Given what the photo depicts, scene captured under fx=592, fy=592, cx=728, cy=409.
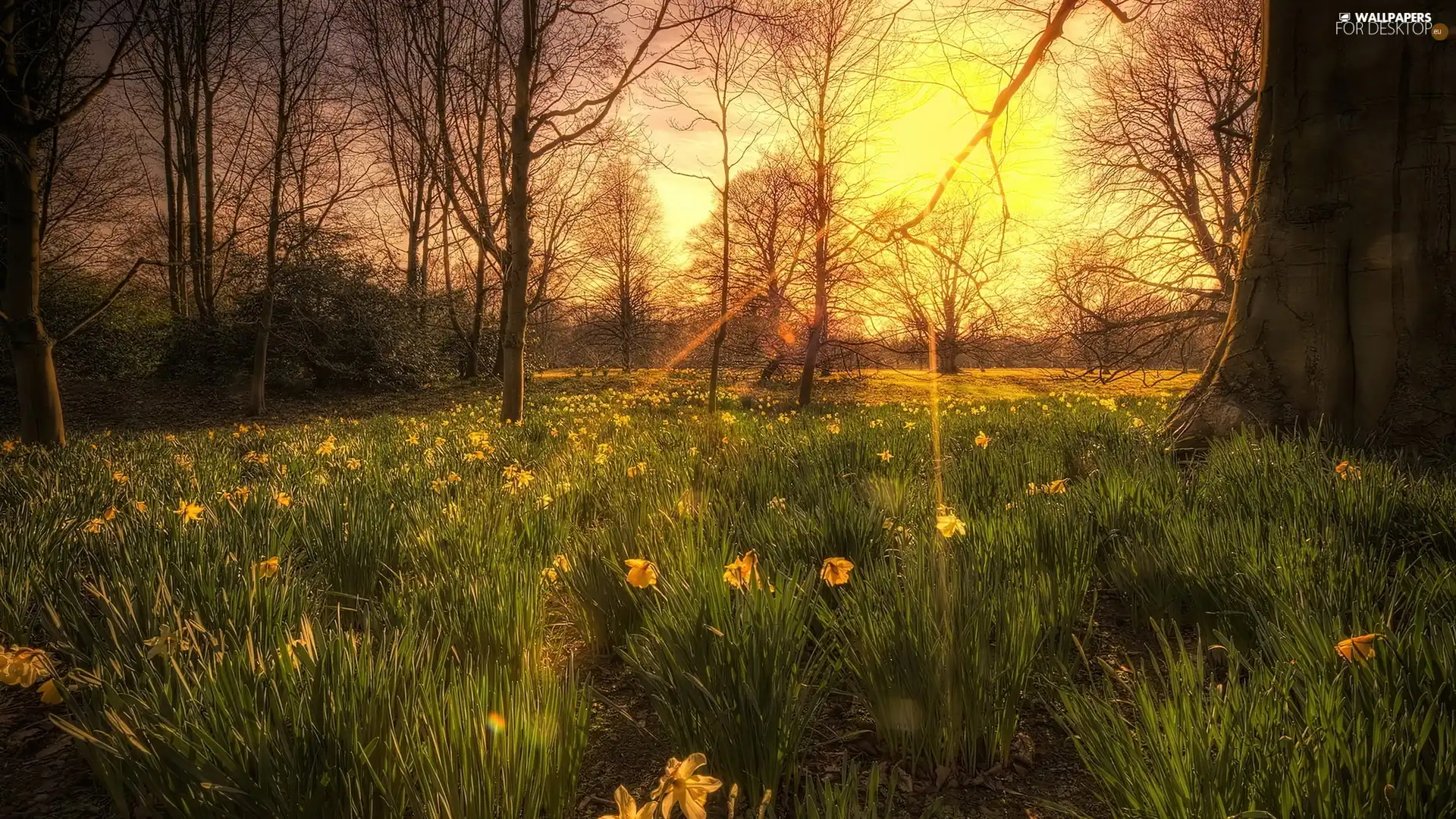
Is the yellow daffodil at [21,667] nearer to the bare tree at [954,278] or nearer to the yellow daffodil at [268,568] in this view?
the yellow daffodil at [268,568]

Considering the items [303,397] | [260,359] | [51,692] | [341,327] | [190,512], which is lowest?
[51,692]

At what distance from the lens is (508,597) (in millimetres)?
1971

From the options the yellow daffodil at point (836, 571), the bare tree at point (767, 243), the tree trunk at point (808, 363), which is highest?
the bare tree at point (767, 243)

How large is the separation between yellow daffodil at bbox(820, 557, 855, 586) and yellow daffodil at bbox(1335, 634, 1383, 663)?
969 mm

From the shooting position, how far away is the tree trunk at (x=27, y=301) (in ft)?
23.8

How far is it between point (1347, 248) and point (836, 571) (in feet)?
14.5

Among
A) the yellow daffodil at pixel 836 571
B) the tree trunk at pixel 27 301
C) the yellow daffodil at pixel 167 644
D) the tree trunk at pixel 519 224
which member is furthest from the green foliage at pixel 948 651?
A: the tree trunk at pixel 27 301

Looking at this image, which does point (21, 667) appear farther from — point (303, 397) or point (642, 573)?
point (303, 397)

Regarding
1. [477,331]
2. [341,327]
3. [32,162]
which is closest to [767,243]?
[477,331]

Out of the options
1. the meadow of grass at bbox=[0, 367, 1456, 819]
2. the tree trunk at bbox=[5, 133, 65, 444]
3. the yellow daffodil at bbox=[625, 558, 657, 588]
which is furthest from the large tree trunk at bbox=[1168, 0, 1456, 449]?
the tree trunk at bbox=[5, 133, 65, 444]

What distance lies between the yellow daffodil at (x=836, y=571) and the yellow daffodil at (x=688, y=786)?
0.76m

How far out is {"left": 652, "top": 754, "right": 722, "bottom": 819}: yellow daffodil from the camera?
33.7 inches

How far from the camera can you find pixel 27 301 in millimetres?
7309

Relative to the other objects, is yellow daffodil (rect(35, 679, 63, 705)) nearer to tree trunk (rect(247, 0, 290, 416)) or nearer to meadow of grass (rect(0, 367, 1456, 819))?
meadow of grass (rect(0, 367, 1456, 819))
